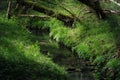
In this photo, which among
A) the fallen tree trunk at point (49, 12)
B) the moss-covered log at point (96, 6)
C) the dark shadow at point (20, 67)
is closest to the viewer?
the dark shadow at point (20, 67)

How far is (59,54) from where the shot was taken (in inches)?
862

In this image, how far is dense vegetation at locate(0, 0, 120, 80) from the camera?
591 inches

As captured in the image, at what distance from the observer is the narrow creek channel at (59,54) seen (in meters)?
17.9

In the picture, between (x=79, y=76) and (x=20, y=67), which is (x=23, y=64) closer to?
(x=20, y=67)

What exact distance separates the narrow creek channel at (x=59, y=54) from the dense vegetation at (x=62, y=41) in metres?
0.38

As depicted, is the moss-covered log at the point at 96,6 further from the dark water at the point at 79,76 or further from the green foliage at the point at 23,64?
the dark water at the point at 79,76

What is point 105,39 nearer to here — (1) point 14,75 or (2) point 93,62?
(2) point 93,62

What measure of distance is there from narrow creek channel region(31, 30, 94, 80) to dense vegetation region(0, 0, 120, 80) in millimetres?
381

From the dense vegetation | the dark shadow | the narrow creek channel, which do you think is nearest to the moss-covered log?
the dense vegetation

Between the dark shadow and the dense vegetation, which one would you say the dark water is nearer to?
the dense vegetation

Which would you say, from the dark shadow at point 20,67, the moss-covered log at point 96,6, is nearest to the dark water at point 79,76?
the dark shadow at point 20,67

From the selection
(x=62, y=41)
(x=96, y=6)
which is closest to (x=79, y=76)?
(x=96, y=6)

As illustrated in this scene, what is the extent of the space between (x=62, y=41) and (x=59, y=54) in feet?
8.36

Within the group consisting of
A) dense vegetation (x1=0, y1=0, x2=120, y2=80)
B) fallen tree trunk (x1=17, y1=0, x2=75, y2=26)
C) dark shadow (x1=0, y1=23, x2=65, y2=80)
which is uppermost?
dark shadow (x1=0, y1=23, x2=65, y2=80)
